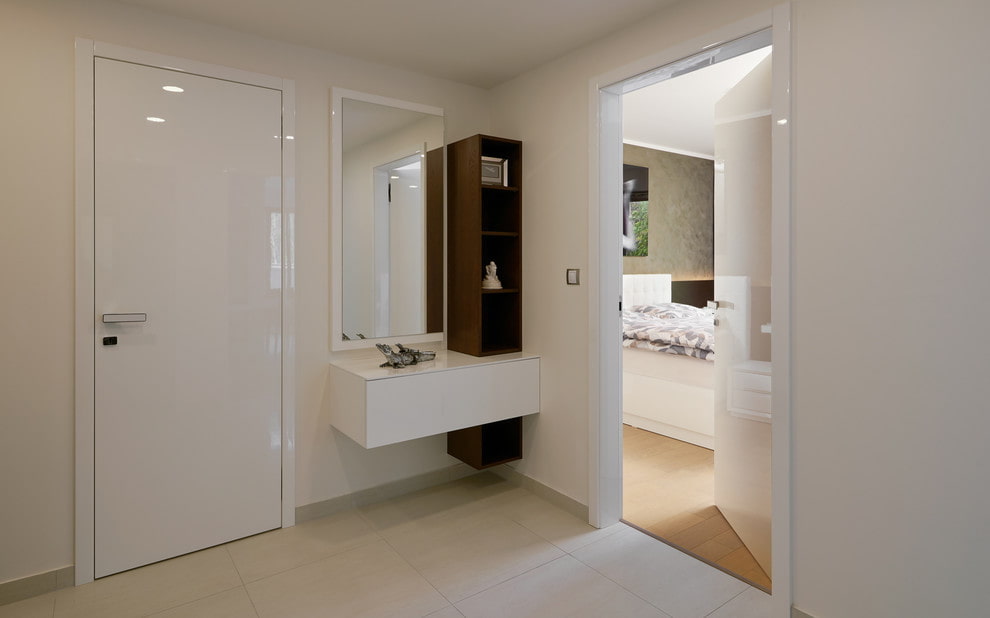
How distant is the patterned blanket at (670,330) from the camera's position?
12.9ft

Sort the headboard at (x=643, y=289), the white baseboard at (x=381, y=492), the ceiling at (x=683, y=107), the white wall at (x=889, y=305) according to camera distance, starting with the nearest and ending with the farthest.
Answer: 1. the white wall at (x=889, y=305)
2. the white baseboard at (x=381, y=492)
3. the ceiling at (x=683, y=107)
4. the headboard at (x=643, y=289)

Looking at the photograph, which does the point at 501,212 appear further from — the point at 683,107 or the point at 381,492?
the point at 683,107

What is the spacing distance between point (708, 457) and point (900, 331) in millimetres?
2263

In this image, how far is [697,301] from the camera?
6.27 metres

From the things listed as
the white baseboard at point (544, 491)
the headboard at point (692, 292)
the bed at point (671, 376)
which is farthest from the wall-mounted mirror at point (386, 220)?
the headboard at point (692, 292)

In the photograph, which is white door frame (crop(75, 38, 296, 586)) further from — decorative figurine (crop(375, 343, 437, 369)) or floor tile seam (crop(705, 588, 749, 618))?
floor tile seam (crop(705, 588, 749, 618))

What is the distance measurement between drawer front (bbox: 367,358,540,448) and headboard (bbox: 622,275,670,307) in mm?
2931

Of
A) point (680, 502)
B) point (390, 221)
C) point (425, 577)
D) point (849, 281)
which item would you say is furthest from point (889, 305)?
point (390, 221)

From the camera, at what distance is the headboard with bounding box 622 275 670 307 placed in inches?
223

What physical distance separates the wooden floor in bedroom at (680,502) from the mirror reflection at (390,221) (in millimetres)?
1544

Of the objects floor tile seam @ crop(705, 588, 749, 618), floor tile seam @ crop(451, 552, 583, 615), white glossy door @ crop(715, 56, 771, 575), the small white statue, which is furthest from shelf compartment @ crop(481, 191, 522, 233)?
floor tile seam @ crop(705, 588, 749, 618)

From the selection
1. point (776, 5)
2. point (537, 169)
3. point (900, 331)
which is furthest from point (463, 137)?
point (900, 331)

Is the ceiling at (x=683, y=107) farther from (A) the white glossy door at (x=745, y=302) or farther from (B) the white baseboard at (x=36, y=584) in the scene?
(B) the white baseboard at (x=36, y=584)

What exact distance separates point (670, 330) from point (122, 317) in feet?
11.7
